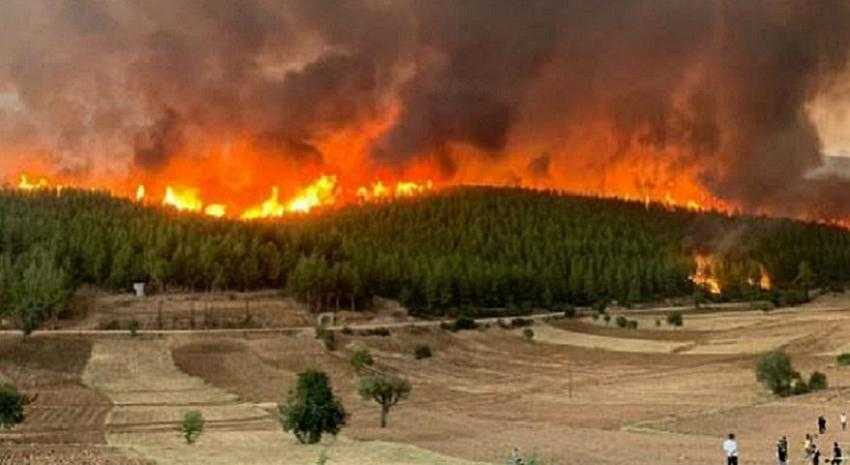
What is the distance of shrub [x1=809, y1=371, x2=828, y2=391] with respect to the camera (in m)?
119

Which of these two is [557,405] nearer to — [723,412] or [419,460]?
[723,412]

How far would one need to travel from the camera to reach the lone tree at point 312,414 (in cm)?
9619

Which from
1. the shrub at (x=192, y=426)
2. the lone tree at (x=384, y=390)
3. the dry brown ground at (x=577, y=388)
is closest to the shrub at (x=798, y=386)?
the dry brown ground at (x=577, y=388)

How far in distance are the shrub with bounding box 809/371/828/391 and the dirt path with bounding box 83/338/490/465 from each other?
56205 millimetres

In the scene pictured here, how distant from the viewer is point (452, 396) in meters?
141

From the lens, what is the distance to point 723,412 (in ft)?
347

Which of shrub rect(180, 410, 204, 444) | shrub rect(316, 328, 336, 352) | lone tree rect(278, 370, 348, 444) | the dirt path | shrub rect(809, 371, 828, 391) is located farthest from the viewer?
shrub rect(316, 328, 336, 352)

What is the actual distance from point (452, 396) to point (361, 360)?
27.1 m

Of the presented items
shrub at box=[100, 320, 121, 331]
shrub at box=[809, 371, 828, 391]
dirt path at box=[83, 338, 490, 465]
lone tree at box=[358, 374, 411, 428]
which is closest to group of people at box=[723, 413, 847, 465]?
dirt path at box=[83, 338, 490, 465]

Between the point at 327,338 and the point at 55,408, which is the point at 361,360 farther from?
the point at 55,408

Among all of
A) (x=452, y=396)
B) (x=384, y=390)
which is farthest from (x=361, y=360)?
(x=384, y=390)

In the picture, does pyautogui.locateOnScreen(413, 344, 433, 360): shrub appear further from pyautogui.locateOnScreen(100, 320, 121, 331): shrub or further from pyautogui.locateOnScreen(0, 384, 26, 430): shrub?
pyautogui.locateOnScreen(0, 384, 26, 430): shrub

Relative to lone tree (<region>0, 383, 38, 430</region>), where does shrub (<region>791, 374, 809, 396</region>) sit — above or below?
above

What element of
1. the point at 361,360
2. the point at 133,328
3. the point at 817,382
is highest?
the point at 133,328
